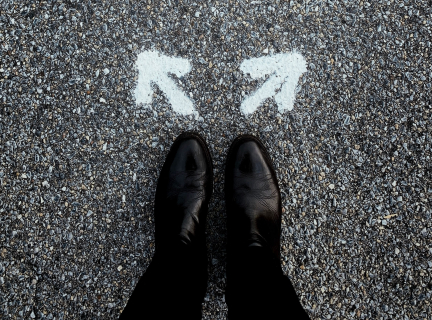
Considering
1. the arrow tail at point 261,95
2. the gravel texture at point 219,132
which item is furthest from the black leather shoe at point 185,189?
the arrow tail at point 261,95

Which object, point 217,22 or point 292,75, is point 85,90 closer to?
point 217,22

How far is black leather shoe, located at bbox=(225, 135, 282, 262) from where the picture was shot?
1776 millimetres

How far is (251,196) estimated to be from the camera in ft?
6.14

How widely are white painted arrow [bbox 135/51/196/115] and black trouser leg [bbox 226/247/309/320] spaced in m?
0.95

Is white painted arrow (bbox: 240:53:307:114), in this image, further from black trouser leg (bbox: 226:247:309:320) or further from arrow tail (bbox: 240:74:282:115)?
black trouser leg (bbox: 226:247:309:320)

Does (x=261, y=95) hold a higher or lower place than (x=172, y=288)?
higher

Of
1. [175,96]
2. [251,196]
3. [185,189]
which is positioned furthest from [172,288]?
[175,96]

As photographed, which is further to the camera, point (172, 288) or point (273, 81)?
point (273, 81)

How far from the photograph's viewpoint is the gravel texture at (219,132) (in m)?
1.85

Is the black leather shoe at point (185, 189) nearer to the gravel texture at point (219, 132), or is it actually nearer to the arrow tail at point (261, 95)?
the gravel texture at point (219, 132)

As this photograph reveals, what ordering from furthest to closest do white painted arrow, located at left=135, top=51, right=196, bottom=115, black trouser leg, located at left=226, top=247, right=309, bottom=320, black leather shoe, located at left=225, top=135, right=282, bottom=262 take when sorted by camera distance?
white painted arrow, located at left=135, top=51, right=196, bottom=115 → black leather shoe, located at left=225, top=135, right=282, bottom=262 → black trouser leg, located at left=226, top=247, right=309, bottom=320

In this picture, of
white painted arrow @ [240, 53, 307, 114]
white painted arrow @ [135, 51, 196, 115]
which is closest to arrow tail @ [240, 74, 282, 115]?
white painted arrow @ [240, 53, 307, 114]

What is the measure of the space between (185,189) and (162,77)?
2.35ft

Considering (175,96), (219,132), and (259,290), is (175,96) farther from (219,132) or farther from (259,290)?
(259,290)
